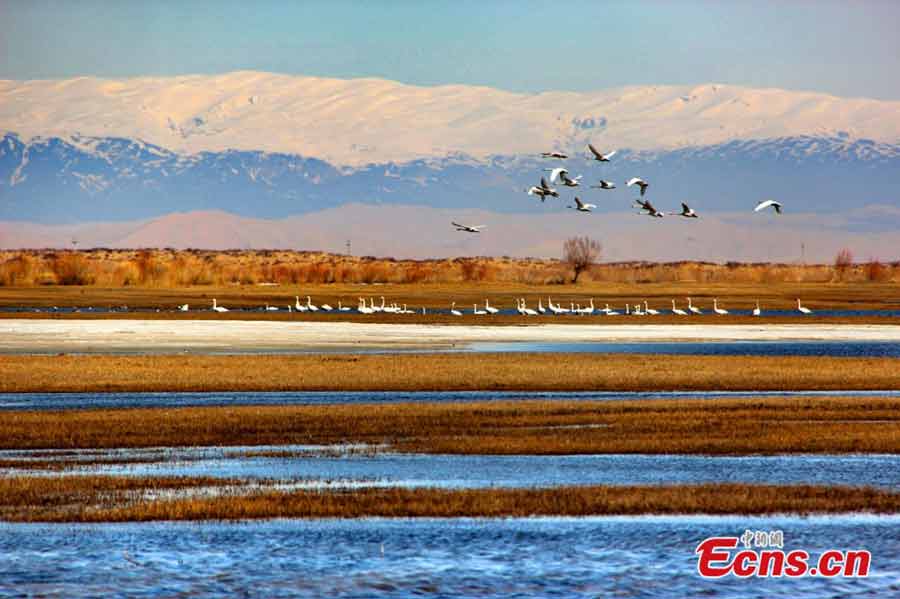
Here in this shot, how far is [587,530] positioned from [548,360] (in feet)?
87.0

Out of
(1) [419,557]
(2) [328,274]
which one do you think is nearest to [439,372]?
(1) [419,557]

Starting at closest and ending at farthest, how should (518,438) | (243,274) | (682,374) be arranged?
(518,438), (682,374), (243,274)

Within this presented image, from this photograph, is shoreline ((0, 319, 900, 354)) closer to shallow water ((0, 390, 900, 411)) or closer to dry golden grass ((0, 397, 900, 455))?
shallow water ((0, 390, 900, 411))

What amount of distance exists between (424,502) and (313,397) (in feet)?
48.4

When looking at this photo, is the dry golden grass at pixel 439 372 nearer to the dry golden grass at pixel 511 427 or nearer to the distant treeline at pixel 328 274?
the dry golden grass at pixel 511 427

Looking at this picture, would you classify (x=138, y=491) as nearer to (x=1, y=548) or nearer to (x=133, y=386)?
(x=1, y=548)

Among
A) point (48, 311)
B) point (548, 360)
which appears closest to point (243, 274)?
point (48, 311)

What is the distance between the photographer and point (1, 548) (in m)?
16.7

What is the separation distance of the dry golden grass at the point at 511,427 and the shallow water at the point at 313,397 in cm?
129

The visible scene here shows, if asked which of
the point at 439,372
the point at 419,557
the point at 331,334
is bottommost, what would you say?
the point at 419,557

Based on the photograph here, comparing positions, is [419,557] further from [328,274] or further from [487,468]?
[328,274]

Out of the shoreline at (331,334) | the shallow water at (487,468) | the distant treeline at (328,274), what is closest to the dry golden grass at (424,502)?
the shallow water at (487,468)

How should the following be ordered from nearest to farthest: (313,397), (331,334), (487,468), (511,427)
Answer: (487,468), (511,427), (313,397), (331,334)

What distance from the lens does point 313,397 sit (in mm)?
33844
